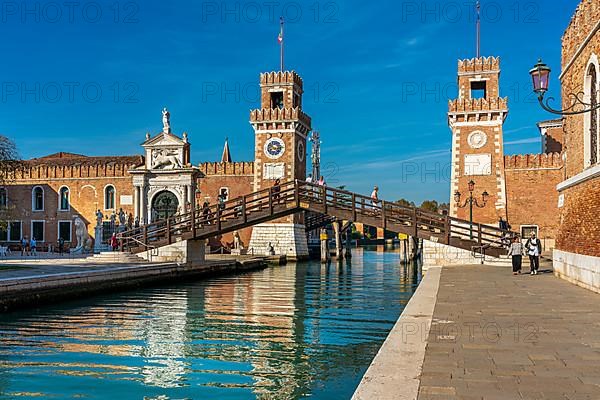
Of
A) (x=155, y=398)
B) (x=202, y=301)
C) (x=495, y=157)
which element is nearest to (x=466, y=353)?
(x=155, y=398)

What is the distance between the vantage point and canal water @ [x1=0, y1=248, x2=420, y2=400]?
7281 mm

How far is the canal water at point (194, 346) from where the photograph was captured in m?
7.28

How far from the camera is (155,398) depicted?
686 centimetres

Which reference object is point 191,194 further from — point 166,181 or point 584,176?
point 584,176

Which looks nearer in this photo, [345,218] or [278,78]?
[345,218]

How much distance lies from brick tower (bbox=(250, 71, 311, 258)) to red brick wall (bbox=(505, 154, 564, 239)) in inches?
546

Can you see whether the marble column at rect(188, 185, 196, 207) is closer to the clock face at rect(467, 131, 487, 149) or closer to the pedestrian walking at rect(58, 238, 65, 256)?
the pedestrian walking at rect(58, 238, 65, 256)

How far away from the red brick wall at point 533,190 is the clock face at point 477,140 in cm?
240

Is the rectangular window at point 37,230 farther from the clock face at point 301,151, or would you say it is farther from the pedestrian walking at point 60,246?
the clock face at point 301,151

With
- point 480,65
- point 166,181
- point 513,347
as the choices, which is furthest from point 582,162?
point 166,181

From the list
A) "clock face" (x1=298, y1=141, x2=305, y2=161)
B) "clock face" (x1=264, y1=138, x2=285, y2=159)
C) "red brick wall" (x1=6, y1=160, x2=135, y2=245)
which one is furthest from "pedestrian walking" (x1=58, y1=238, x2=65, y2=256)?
"clock face" (x1=298, y1=141, x2=305, y2=161)

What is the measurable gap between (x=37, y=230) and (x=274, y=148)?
20.2 metres

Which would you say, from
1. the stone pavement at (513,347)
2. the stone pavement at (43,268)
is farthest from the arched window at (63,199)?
the stone pavement at (513,347)

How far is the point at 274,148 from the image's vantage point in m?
41.4
